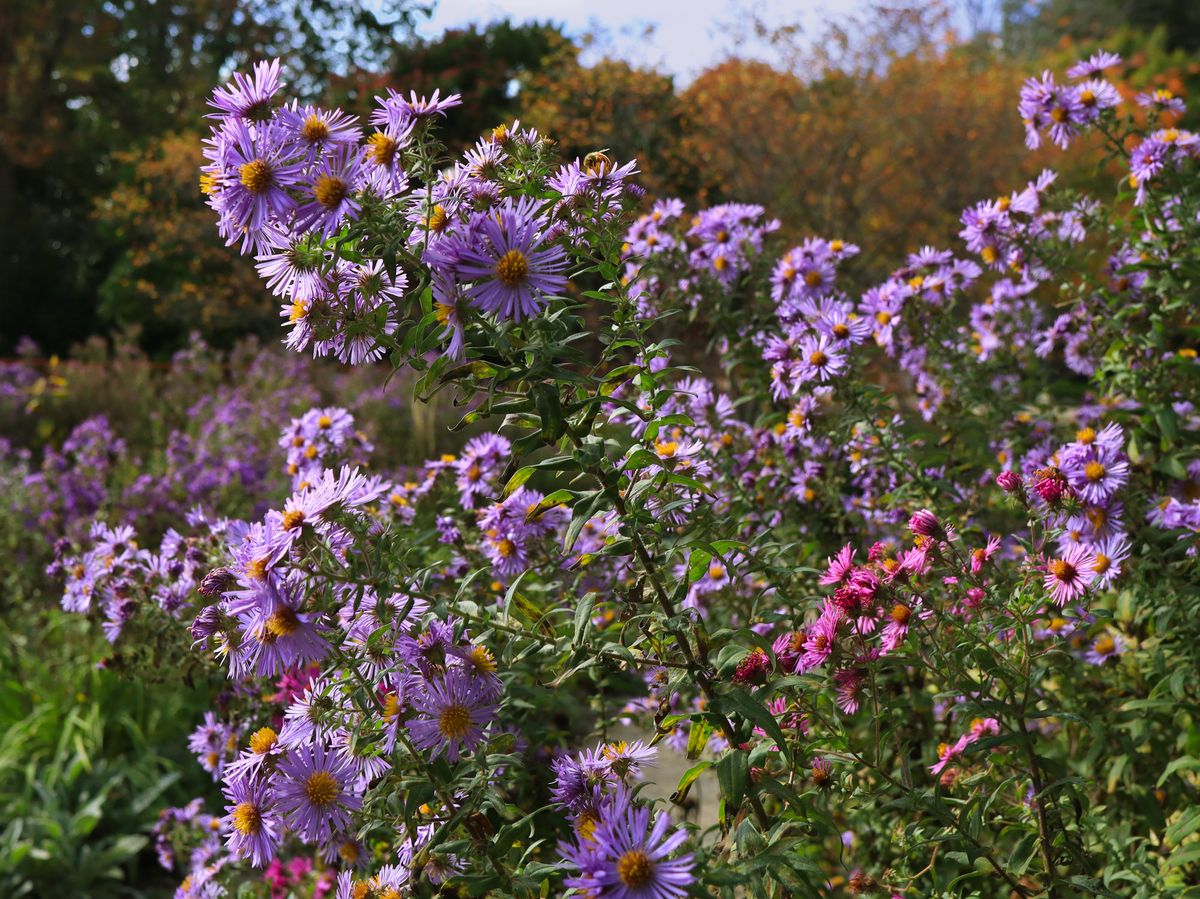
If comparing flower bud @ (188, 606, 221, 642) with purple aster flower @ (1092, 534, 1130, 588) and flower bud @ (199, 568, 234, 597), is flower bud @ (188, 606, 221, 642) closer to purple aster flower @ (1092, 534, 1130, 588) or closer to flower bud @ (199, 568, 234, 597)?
flower bud @ (199, 568, 234, 597)

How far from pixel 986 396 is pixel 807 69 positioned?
7.57 meters

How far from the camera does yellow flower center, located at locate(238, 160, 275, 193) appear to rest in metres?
1.15

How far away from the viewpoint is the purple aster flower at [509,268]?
45.8 inches

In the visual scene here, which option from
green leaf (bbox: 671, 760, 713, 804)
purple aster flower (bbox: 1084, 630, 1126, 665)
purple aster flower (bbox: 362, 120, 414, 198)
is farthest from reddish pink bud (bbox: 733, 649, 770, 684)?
purple aster flower (bbox: 1084, 630, 1126, 665)

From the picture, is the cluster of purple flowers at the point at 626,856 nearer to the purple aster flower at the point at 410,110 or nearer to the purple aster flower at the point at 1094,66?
the purple aster flower at the point at 410,110

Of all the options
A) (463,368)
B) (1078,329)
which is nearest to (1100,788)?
(1078,329)

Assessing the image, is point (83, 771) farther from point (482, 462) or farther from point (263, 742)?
point (263, 742)

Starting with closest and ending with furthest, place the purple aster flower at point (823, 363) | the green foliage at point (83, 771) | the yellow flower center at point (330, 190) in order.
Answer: the yellow flower center at point (330, 190), the purple aster flower at point (823, 363), the green foliage at point (83, 771)

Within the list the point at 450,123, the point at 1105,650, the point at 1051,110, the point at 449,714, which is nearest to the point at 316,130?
the point at 449,714

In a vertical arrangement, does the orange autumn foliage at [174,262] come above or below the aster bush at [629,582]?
above

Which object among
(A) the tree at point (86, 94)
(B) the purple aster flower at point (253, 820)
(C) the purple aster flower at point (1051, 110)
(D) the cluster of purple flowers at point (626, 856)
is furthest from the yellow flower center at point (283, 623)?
(A) the tree at point (86, 94)

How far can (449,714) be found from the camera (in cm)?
128

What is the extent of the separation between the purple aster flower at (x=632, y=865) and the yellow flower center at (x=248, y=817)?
479mm

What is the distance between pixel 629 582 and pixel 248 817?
614 mm
